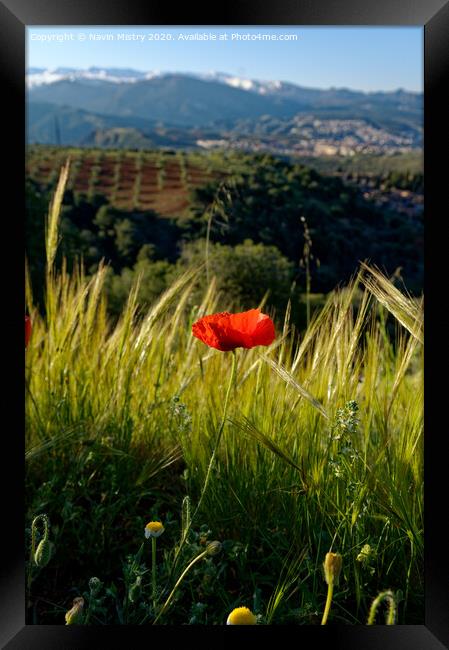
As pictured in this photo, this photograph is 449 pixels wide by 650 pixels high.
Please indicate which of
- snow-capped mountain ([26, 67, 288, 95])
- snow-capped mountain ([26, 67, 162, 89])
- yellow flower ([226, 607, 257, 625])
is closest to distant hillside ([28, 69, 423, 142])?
snow-capped mountain ([26, 67, 288, 95])

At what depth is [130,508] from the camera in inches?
62.3

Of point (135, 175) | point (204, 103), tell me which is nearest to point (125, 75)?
point (204, 103)

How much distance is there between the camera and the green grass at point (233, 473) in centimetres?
128

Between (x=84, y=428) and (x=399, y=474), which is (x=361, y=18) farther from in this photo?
(x=84, y=428)

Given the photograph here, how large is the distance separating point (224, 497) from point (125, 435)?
356mm

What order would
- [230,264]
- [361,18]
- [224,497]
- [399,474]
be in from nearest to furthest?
1. [361,18]
2. [399,474]
3. [224,497]
4. [230,264]

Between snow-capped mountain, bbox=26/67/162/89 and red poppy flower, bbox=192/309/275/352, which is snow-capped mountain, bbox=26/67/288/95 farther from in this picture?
red poppy flower, bbox=192/309/275/352

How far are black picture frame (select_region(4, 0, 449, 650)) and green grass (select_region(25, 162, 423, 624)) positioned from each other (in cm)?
8

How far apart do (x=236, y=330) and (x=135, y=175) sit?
959cm

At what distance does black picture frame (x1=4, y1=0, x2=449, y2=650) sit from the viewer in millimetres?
1104

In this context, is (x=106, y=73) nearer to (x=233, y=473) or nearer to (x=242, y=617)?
(x=233, y=473)
